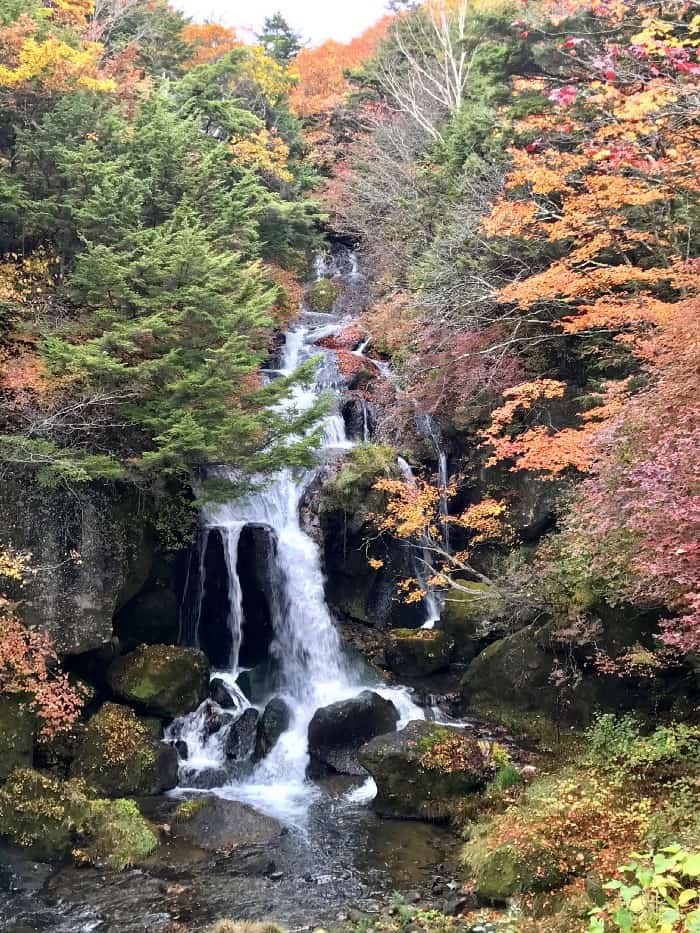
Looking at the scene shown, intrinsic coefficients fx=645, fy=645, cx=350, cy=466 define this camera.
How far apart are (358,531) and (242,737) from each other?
5.69 meters

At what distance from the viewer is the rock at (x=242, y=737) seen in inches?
463

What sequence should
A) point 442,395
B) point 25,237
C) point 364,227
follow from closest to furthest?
point 25,237, point 442,395, point 364,227

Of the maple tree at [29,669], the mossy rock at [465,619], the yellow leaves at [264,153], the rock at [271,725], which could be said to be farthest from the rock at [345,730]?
the yellow leaves at [264,153]

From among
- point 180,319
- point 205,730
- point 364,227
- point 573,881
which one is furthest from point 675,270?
point 364,227

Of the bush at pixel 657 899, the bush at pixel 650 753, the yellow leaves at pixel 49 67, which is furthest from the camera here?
the yellow leaves at pixel 49 67

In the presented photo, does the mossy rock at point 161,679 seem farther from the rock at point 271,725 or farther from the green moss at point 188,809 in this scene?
the green moss at point 188,809

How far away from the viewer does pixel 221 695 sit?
12.8m

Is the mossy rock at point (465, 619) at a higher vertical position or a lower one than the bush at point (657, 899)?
lower

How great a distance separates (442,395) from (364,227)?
11710mm

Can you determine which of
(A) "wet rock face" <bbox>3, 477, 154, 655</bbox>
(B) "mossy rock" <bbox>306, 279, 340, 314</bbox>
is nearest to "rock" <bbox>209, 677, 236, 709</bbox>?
(A) "wet rock face" <bbox>3, 477, 154, 655</bbox>

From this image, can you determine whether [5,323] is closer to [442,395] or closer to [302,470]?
[302,470]

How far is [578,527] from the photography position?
9.70m

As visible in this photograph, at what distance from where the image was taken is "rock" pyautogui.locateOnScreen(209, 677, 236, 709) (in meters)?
12.7

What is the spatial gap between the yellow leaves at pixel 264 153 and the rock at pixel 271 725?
54.4 feet
